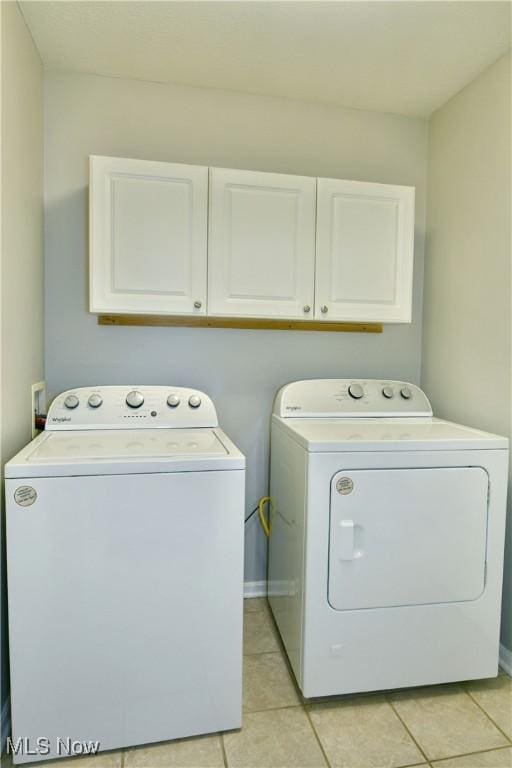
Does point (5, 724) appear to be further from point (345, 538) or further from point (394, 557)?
point (394, 557)

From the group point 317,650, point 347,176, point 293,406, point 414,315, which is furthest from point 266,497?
point 347,176

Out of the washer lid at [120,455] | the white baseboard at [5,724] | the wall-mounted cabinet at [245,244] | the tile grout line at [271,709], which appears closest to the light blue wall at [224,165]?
the wall-mounted cabinet at [245,244]

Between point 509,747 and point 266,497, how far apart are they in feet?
4.09

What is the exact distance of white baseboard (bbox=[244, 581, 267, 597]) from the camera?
2289 mm

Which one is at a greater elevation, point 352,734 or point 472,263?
point 472,263

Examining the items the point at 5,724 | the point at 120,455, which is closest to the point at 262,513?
the point at 120,455

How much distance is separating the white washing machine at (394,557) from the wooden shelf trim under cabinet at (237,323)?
2.19ft

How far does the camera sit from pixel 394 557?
1.58 meters

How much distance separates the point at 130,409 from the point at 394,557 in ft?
3.78

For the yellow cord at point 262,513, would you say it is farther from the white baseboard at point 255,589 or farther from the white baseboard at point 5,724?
the white baseboard at point 5,724

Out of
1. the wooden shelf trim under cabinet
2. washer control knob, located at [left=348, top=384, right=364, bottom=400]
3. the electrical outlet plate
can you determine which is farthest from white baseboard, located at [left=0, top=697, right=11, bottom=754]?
washer control knob, located at [left=348, top=384, right=364, bottom=400]

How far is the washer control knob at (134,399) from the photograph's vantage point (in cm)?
190

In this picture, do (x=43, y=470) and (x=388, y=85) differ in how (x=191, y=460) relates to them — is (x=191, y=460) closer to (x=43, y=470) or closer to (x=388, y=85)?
(x=43, y=470)

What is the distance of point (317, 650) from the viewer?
5.11 ft
